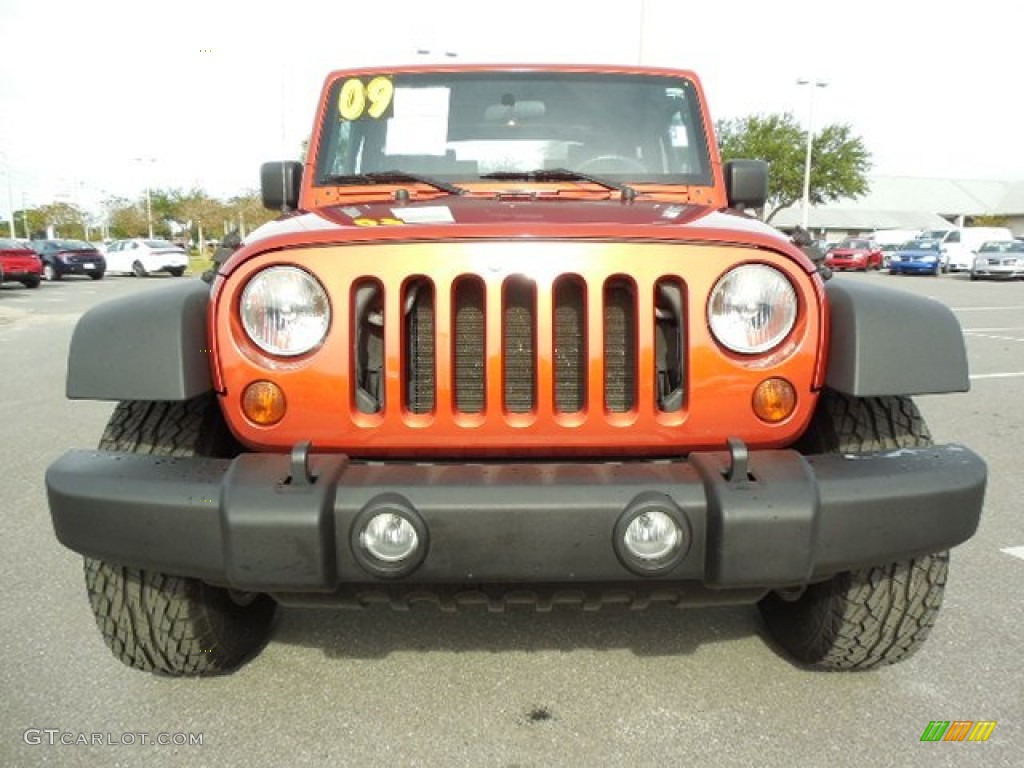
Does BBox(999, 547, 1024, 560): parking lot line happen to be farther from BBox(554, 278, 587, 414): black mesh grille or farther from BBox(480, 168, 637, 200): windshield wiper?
BBox(554, 278, 587, 414): black mesh grille

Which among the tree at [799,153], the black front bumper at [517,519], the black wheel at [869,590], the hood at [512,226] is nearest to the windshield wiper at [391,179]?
the hood at [512,226]

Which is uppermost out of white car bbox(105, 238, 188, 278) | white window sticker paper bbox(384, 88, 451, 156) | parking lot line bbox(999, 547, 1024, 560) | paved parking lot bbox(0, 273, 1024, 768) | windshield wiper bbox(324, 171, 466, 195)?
white window sticker paper bbox(384, 88, 451, 156)

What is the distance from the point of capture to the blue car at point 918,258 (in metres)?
28.6

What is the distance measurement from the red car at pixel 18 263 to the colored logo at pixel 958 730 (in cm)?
2326

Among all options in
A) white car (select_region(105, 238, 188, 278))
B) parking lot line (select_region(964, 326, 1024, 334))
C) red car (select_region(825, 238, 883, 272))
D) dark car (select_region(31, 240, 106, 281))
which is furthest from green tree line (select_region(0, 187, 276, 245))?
parking lot line (select_region(964, 326, 1024, 334))

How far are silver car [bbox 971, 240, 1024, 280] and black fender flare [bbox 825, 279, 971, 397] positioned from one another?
27897mm

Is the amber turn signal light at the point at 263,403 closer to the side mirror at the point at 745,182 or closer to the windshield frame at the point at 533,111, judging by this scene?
the windshield frame at the point at 533,111

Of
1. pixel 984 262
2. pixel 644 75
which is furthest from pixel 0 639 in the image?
pixel 984 262

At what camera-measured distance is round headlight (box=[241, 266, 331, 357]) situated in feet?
6.59

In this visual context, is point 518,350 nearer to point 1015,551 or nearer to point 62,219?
point 1015,551

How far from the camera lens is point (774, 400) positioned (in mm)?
2029

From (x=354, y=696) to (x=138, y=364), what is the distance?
1115 mm

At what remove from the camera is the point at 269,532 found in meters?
1.78

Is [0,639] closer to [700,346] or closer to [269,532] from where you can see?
[269,532]
